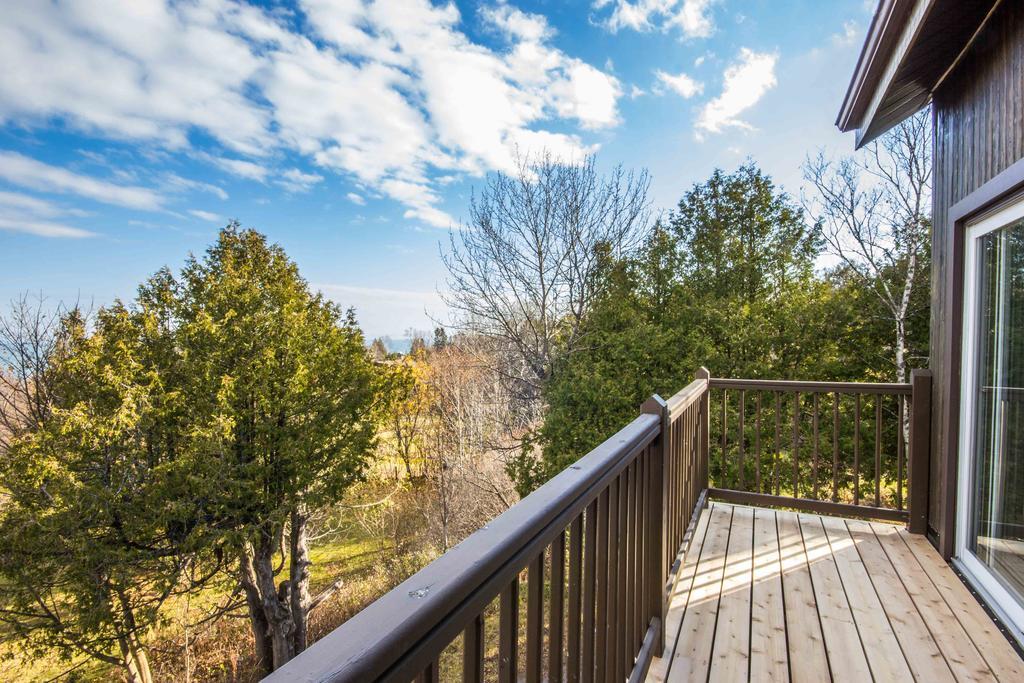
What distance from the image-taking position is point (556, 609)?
3.59 feet

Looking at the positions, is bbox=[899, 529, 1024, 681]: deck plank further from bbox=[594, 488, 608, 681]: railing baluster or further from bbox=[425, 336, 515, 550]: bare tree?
bbox=[425, 336, 515, 550]: bare tree

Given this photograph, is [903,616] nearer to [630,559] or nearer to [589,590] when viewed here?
[630,559]

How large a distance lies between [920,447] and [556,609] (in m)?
3.32

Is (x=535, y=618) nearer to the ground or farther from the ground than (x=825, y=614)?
farther from the ground

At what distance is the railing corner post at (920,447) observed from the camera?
10.3 ft

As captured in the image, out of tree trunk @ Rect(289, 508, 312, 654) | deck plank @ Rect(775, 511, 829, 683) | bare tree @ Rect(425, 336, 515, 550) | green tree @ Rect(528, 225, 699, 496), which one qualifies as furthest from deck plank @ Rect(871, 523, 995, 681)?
tree trunk @ Rect(289, 508, 312, 654)

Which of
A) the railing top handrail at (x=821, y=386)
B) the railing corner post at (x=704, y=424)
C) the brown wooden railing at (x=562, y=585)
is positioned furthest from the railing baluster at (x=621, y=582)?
the railing top handrail at (x=821, y=386)

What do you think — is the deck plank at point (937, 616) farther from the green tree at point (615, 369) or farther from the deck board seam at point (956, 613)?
the green tree at point (615, 369)

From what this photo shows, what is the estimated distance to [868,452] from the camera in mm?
7117

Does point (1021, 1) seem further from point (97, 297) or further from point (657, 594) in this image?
point (97, 297)

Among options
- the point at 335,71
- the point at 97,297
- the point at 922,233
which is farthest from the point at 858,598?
the point at 97,297

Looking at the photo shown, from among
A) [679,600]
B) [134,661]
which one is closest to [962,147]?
[679,600]

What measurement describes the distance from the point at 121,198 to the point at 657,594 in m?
29.8

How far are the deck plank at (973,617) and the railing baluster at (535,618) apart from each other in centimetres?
220
